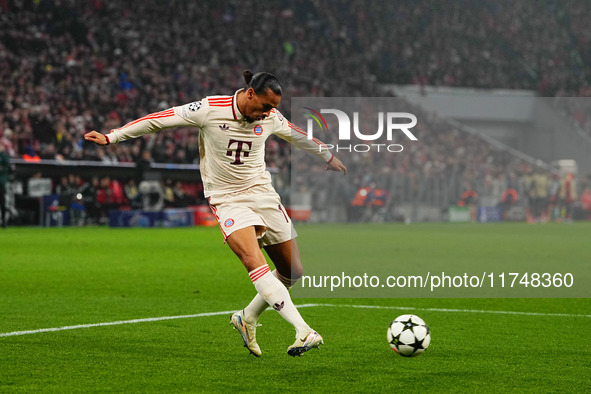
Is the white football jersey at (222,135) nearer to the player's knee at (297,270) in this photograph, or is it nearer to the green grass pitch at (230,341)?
the player's knee at (297,270)

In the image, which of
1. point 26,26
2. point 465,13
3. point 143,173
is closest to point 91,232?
point 143,173

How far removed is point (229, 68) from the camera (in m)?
36.4

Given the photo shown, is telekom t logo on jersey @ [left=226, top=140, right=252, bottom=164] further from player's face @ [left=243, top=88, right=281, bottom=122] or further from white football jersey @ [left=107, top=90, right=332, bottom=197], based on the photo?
player's face @ [left=243, top=88, right=281, bottom=122]

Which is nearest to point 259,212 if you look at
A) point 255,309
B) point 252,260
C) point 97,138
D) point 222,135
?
point 252,260

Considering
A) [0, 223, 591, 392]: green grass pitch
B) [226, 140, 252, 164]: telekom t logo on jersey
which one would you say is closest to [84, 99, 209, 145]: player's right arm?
[226, 140, 252, 164]: telekom t logo on jersey

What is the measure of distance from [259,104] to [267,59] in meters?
32.8

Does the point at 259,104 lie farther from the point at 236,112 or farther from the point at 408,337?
the point at 408,337

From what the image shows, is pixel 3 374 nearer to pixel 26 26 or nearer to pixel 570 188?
pixel 26 26

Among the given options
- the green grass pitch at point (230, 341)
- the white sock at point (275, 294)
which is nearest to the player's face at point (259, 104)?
the white sock at point (275, 294)

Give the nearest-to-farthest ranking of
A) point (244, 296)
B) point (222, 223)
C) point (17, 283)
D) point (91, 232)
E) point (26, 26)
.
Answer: point (222, 223)
point (244, 296)
point (17, 283)
point (91, 232)
point (26, 26)

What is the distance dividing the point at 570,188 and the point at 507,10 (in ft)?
67.0

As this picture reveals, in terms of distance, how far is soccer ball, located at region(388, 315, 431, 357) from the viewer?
21.1 feet

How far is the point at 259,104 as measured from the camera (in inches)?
252

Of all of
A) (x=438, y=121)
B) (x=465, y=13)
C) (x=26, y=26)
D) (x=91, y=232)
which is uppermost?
(x=465, y=13)
